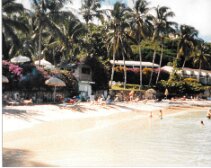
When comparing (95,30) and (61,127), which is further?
(95,30)

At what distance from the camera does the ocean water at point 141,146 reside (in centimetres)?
914

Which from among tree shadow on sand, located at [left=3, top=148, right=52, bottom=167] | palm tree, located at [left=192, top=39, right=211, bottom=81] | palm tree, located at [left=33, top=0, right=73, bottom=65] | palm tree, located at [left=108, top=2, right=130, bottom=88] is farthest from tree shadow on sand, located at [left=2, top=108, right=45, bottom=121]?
palm tree, located at [left=192, top=39, right=211, bottom=81]

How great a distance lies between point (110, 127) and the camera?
15.1 metres

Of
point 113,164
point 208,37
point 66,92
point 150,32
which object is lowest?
point 113,164

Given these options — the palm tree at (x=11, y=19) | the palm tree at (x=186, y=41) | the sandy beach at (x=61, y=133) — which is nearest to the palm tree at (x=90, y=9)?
the palm tree at (x=186, y=41)

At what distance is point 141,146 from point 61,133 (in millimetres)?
2712

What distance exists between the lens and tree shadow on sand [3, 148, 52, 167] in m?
8.11

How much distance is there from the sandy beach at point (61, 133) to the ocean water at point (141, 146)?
3 cm

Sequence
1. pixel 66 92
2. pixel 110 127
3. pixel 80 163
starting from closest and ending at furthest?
pixel 80 163, pixel 110 127, pixel 66 92

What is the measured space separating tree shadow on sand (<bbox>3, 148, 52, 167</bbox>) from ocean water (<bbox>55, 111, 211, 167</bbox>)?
2.21ft

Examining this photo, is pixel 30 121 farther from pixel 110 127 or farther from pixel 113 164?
pixel 113 164

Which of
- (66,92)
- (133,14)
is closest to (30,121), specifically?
(66,92)

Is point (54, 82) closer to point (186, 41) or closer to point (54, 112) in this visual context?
point (54, 112)

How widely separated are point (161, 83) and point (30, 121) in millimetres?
20824
